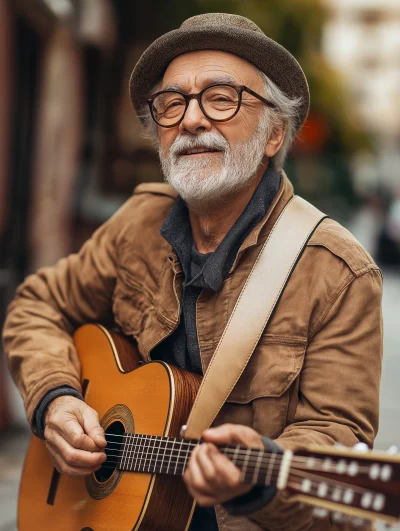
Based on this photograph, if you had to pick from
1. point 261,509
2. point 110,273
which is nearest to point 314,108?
point 110,273

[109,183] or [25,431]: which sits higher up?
[109,183]

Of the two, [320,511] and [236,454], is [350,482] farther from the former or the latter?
[236,454]

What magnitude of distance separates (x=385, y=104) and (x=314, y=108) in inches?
2122

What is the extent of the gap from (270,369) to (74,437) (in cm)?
65

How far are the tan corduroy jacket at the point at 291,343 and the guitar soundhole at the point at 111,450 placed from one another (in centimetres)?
26

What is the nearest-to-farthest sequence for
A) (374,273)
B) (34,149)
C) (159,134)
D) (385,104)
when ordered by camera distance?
(374,273)
(159,134)
(34,149)
(385,104)

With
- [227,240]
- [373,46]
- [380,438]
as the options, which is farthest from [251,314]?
[373,46]

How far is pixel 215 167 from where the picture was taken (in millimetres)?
2363

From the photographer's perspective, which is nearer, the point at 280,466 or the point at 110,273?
the point at 280,466

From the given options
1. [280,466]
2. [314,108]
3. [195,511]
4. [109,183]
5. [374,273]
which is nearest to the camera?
[280,466]

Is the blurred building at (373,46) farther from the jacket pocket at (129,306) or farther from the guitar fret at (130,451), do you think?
the guitar fret at (130,451)

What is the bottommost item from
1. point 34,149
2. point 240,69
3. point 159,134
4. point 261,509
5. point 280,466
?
point 34,149

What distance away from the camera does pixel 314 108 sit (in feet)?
51.4

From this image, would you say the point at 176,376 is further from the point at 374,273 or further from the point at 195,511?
the point at 374,273
